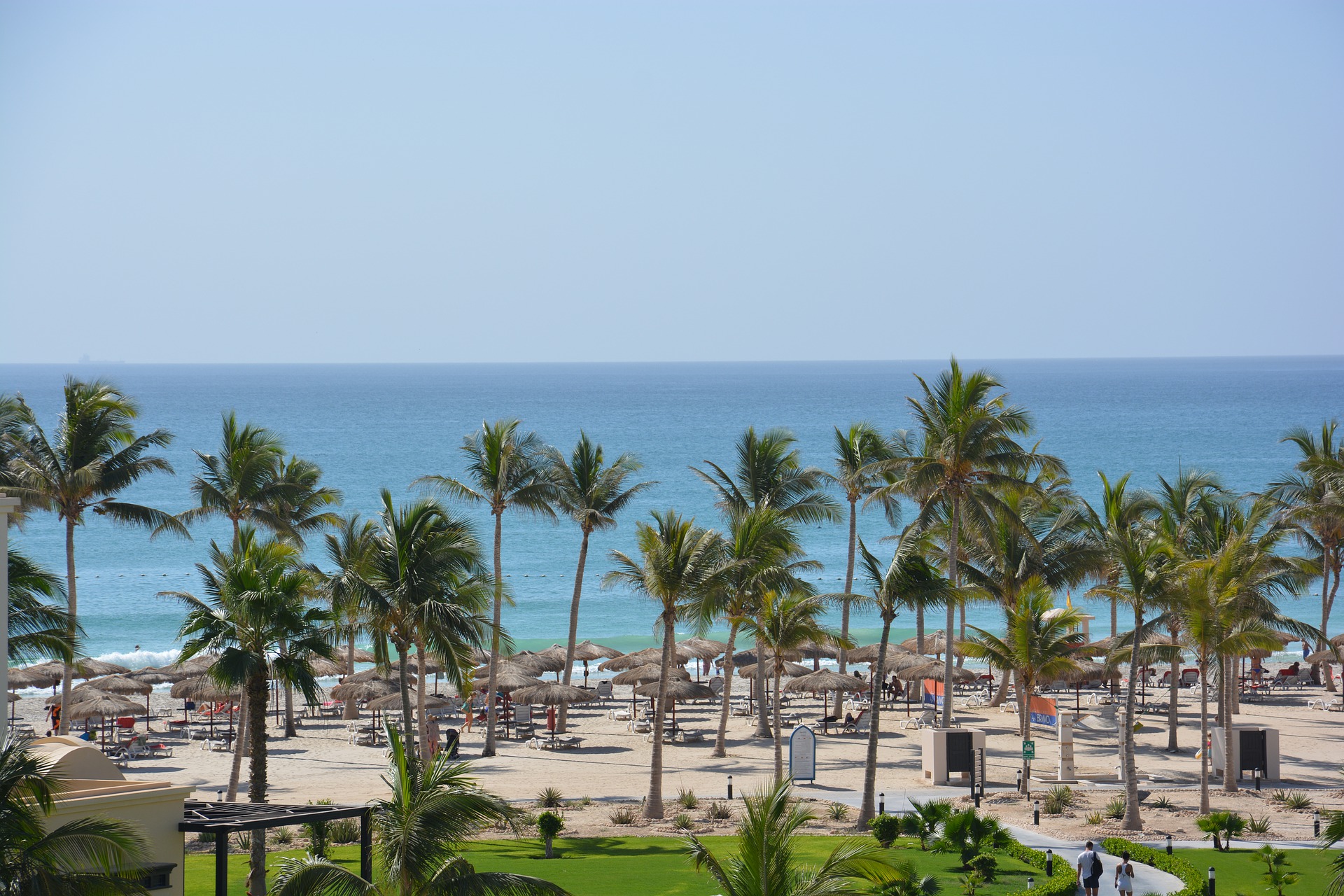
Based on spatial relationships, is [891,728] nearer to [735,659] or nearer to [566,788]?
[735,659]

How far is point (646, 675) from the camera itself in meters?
36.2

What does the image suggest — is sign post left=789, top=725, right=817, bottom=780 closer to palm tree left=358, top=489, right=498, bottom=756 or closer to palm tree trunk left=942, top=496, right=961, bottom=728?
palm tree trunk left=942, top=496, right=961, bottom=728

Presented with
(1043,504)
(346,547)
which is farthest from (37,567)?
(1043,504)

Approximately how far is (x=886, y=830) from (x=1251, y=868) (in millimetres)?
5742

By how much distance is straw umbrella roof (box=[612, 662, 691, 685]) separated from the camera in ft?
119

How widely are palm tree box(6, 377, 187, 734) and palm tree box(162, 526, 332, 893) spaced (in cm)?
706

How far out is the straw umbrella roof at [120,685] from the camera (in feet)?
115

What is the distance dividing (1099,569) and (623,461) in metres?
13.9

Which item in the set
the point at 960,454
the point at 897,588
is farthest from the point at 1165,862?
the point at 960,454

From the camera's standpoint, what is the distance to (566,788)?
94.6ft

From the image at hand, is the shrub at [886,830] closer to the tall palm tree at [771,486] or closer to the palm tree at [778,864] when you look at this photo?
the palm tree at [778,864]

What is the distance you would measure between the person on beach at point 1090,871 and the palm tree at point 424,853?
361 inches

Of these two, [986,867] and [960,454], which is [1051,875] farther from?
[960,454]

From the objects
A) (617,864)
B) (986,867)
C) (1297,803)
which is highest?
(986,867)
